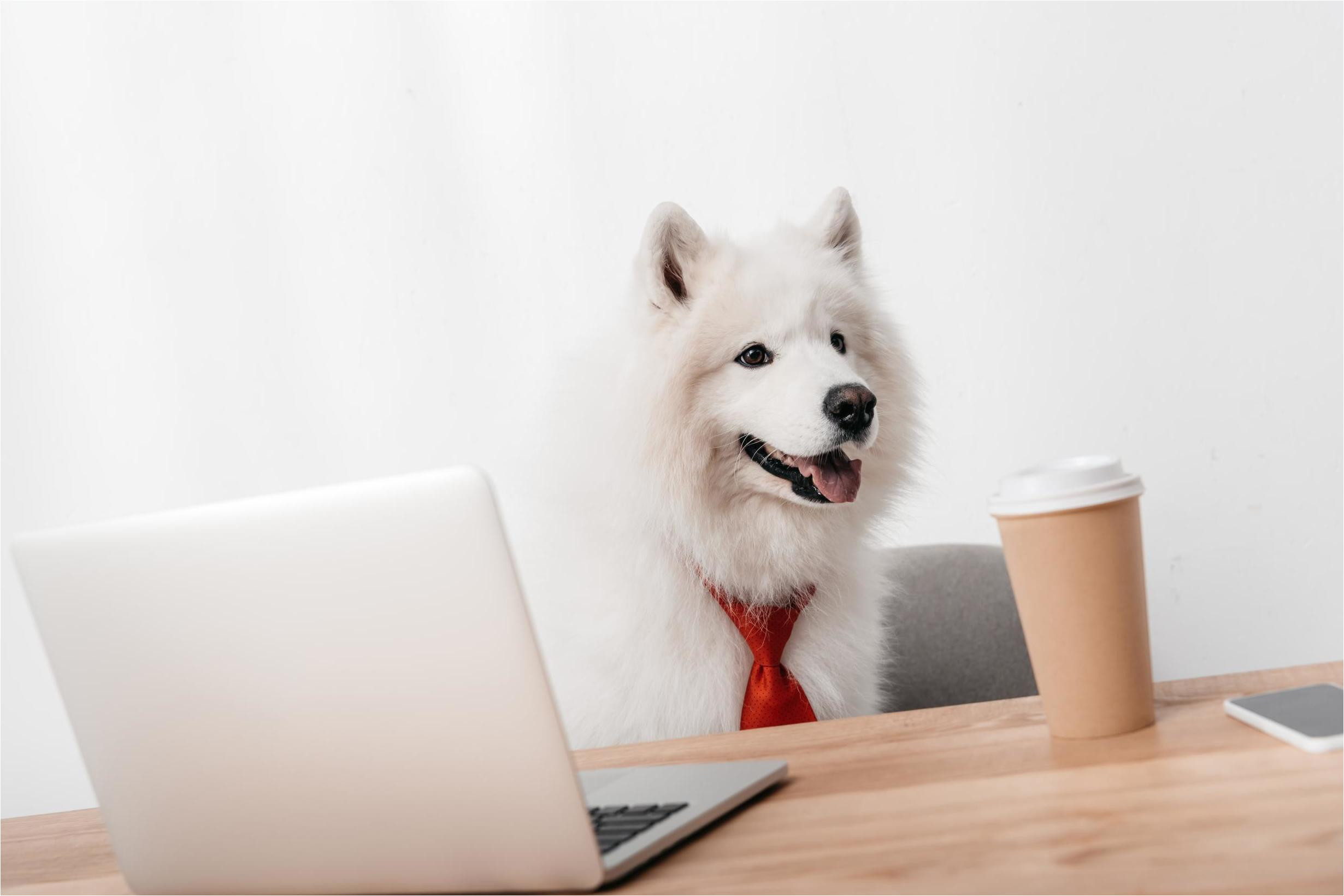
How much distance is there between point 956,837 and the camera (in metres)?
0.57

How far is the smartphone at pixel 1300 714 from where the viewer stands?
2.06ft

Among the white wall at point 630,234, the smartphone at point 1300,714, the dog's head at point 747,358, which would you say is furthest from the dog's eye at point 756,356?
the smartphone at point 1300,714

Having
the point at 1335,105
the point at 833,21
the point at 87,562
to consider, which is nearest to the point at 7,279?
the point at 833,21

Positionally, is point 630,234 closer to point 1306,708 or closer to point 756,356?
point 756,356

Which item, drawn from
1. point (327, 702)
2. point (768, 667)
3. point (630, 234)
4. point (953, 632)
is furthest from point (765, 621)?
point (630, 234)

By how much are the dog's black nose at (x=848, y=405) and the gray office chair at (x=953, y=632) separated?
1.58ft

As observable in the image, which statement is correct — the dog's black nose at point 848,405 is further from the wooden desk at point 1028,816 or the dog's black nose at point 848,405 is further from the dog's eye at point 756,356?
the wooden desk at point 1028,816

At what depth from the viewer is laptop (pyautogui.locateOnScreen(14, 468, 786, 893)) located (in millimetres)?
569

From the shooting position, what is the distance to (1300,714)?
0.67m

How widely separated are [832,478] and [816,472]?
3cm

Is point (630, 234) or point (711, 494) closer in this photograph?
point (711, 494)

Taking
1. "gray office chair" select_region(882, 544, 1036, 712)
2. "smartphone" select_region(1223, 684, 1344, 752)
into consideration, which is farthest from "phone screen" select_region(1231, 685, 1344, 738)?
"gray office chair" select_region(882, 544, 1036, 712)

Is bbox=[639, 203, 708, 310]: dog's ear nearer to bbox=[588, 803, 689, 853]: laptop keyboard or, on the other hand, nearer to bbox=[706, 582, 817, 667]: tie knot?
bbox=[706, 582, 817, 667]: tie knot

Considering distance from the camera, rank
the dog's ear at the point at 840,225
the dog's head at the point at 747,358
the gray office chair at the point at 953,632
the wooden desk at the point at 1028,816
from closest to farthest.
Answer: the wooden desk at the point at 1028,816 → the dog's head at the point at 747,358 → the dog's ear at the point at 840,225 → the gray office chair at the point at 953,632
